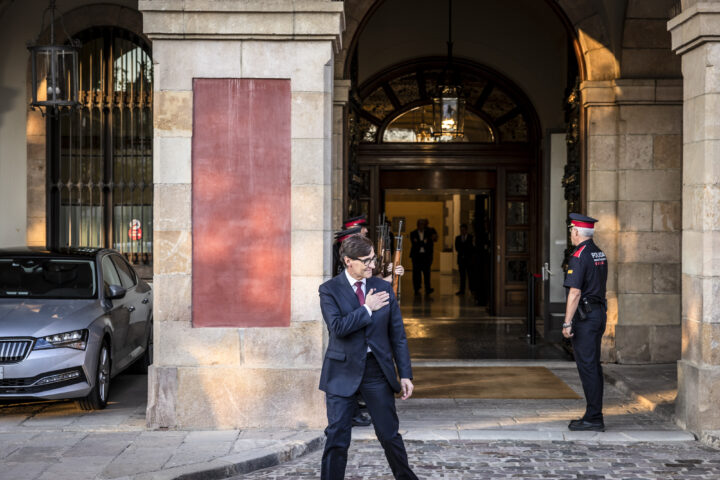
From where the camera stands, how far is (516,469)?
689cm

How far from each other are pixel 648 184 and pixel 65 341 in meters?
6.83

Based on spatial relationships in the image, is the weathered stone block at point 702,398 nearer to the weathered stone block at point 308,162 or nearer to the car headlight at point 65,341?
the weathered stone block at point 308,162

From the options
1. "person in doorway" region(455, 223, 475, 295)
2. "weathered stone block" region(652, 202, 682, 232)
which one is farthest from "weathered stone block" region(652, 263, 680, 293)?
"person in doorway" region(455, 223, 475, 295)

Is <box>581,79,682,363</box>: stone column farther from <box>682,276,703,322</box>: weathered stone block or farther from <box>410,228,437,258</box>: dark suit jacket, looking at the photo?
<box>410,228,437,258</box>: dark suit jacket

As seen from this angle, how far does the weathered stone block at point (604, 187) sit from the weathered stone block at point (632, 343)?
153cm

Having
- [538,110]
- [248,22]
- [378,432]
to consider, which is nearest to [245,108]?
[248,22]

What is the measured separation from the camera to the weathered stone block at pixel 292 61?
812 centimetres

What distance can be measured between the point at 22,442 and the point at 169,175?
2426 mm

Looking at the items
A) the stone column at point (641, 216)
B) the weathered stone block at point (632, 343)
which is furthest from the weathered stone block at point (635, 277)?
the weathered stone block at point (632, 343)

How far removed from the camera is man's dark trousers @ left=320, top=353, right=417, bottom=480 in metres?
5.49

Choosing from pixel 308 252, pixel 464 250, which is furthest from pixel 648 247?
pixel 464 250

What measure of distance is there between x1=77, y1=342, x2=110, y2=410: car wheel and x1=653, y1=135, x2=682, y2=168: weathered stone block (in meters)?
6.62

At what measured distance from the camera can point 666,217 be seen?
37.6 ft

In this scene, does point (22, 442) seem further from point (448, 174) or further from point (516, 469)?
point (448, 174)
